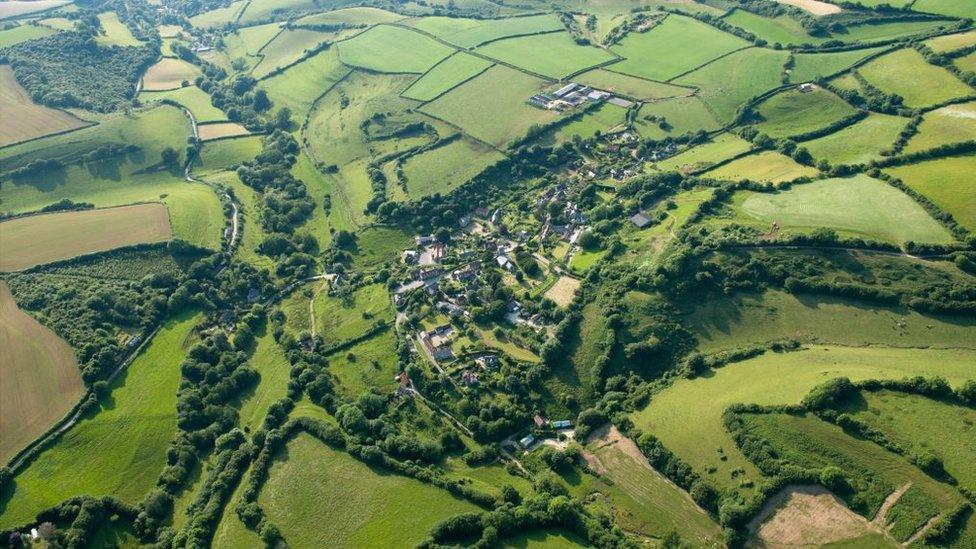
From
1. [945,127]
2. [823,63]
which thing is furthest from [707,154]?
[823,63]

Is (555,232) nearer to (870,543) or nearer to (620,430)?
(620,430)

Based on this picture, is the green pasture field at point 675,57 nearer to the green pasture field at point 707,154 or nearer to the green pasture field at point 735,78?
the green pasture field at point 735,78

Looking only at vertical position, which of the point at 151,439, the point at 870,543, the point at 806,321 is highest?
the point at 806,321

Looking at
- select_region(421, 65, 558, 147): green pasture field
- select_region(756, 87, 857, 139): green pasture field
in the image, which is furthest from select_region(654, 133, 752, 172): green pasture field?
select_region(421, 65, 558, 147): green pasture field

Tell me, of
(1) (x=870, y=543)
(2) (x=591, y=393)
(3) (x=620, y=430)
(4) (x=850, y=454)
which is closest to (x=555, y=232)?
(2) (x=591, y=393)

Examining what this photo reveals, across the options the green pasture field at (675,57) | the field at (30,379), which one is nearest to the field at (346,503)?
the field at (30,379)

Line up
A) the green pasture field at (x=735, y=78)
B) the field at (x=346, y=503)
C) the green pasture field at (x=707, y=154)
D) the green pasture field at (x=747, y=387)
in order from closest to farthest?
1. the field at (x=346, y=503)
2. the green pasture field at (x=747, y=387)
3. the green pasture field at (x=707, y=154)
4. the green pasture field at (x=735, y=78)

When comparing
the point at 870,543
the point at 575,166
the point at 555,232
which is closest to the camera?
the point at 870,543
